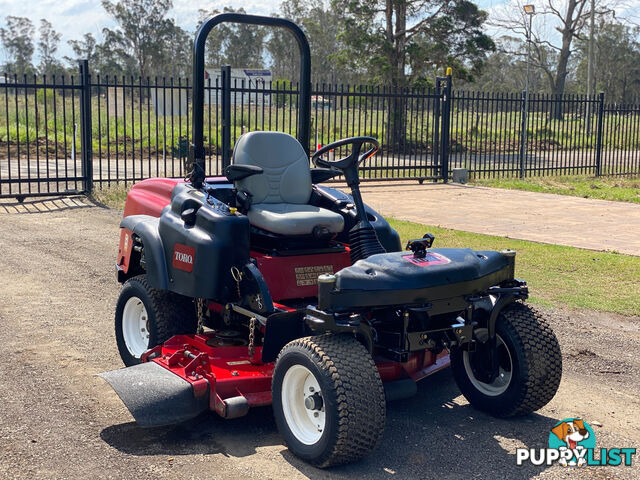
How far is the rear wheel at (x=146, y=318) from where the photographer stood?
4.91 meters

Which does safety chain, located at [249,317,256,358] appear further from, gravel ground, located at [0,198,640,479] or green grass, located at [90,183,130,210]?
green grass, located at [90,183,130,210]

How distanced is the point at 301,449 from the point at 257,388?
Answer: 486 mm

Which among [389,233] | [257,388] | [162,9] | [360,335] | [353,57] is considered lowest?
[257,388]

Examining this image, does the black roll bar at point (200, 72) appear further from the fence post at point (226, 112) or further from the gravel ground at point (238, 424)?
the fence post at point (226, 112)

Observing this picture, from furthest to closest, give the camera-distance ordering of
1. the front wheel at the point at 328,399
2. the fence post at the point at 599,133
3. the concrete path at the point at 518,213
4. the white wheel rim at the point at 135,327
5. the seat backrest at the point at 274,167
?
the fence post at the point at 599,133 < the concrete path at the point at 518,213 < the white wheel rim at the point at 135,327 < the seat backrest at the point at 274,167 < the front wheel at the point at 328,399

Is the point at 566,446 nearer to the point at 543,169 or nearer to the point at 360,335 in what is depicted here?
the point at 360,335

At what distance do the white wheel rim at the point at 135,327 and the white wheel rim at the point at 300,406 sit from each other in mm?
1525

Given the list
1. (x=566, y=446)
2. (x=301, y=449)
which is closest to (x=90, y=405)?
(x=301, y=449)

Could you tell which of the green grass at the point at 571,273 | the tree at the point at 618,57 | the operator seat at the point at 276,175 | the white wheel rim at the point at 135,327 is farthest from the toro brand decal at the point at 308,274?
the tree at the point at 618,57

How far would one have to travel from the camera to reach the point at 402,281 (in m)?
3.75

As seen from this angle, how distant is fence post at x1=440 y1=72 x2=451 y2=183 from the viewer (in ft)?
55.9

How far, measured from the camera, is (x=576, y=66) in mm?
72875

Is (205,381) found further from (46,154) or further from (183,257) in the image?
(46,154)

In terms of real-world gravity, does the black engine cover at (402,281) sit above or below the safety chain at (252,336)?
above
